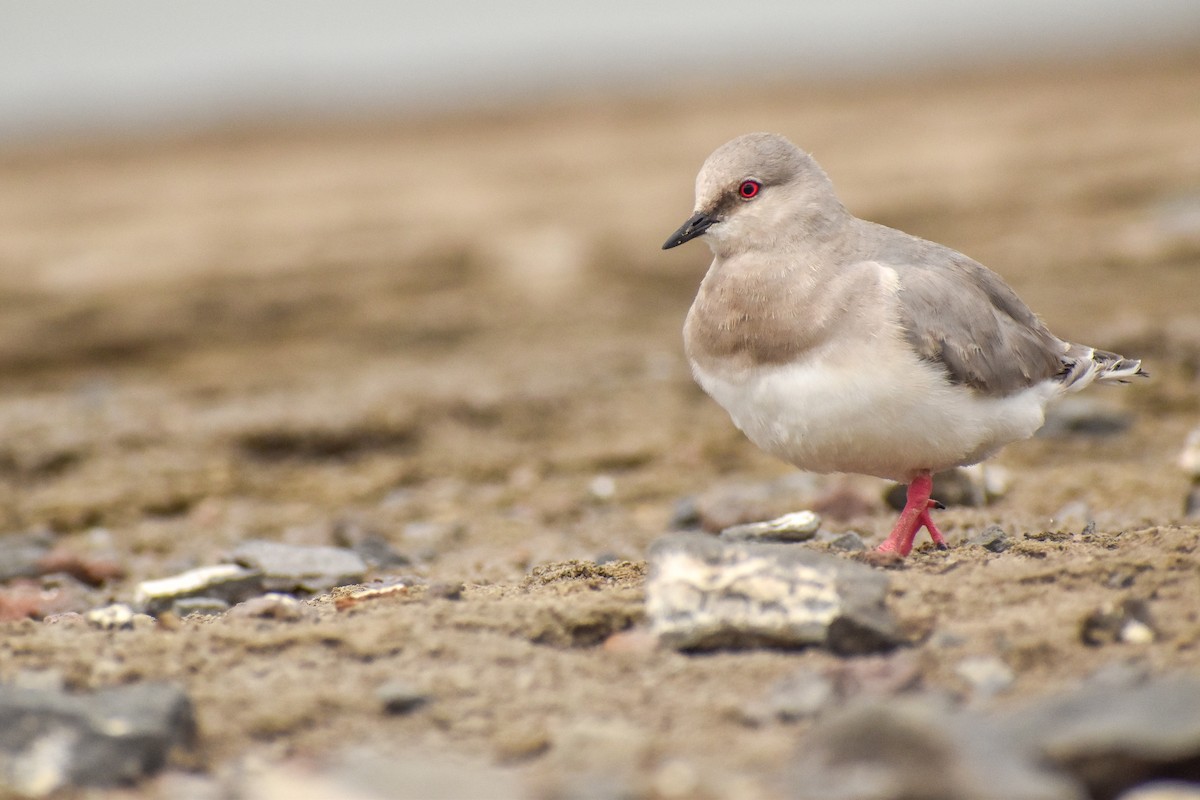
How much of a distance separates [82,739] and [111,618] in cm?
117

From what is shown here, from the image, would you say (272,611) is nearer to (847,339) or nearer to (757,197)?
(847,339)

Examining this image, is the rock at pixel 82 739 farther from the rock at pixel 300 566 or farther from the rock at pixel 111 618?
the rock at pixel 300 566

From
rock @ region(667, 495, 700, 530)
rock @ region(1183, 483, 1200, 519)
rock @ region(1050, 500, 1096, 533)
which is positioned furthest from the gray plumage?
rock @ region(667, 495, 700, 530)

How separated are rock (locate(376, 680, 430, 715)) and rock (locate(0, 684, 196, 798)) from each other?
49 centimetres

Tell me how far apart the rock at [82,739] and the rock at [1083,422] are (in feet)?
19.6

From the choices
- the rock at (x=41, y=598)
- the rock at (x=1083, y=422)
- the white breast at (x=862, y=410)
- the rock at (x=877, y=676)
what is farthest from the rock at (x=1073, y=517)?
the rock at (x=41, y=598)

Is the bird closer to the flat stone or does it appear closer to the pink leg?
the pink leg

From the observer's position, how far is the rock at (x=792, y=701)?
3.34m

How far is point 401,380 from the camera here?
10.2 metres

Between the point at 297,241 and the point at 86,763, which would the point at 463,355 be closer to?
the point at 297,241

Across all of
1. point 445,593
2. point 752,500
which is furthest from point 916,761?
point 752,500

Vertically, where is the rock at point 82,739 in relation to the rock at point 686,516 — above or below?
above

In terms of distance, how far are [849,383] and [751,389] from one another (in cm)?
37

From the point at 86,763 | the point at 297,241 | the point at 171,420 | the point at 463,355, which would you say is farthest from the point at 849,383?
the point at 297,241
